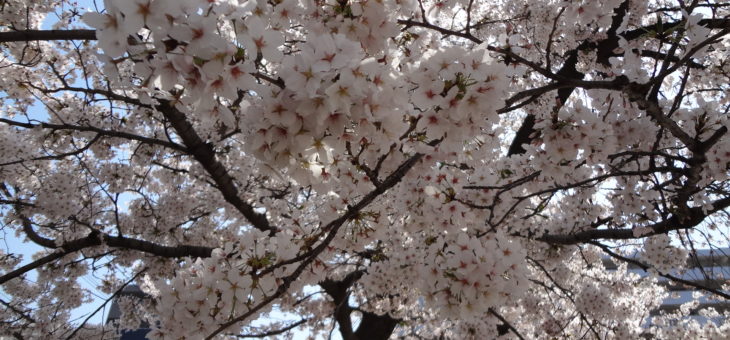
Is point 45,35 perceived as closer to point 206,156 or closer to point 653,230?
point 206,156

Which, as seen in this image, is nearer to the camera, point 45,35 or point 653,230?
point 45,35

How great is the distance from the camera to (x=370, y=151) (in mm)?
1856

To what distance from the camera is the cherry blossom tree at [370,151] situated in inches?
51.0

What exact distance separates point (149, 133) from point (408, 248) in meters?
4.05

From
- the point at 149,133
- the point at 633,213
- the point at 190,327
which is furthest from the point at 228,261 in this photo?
the point at 149,133

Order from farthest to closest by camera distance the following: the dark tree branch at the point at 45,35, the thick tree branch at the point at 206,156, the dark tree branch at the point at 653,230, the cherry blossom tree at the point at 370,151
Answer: the thick tree branch at the point at 206,156
the dark tree branch at the point at 653,230
the dark tree branch at the point at 45,35
the cherry blossom tree at the point at 370,151

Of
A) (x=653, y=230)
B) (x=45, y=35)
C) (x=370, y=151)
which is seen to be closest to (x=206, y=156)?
(x=45, y=35)

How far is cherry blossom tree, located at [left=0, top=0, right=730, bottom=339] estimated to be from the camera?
51.0 inches

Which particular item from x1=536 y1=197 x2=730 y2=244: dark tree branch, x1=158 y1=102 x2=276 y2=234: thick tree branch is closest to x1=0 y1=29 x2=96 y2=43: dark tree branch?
x1=158 y1=102 x2=276 y2=234: thick tree branch

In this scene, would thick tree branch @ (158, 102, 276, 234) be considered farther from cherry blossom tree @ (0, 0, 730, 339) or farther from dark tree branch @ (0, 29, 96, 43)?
dark tree branch @ (0, 29, 96, 43)

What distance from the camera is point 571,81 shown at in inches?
84.5

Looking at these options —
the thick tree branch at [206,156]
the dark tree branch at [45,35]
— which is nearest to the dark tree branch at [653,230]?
the thick tree branch at [206,156]

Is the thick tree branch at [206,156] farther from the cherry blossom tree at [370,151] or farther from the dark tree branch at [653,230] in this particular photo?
the dark tree branch at [653,230]

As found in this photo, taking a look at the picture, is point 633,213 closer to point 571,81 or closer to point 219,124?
point 571,81
